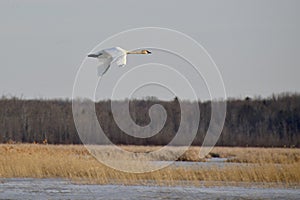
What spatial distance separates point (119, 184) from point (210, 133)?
3331 cm

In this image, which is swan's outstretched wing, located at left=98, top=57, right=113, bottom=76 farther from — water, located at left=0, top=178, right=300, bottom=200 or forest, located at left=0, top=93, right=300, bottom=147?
forest, located at left=0, top=93, right=300, bottom=147

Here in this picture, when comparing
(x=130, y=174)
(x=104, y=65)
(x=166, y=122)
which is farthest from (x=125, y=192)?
(x=166, y=122)

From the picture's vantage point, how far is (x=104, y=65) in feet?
56.1

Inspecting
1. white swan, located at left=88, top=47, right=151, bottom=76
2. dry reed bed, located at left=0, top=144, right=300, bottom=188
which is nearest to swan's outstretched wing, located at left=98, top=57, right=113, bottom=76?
white swan, located at left=88, top=47, right=151, bottom=76

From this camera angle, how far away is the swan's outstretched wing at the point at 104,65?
17.0 metres

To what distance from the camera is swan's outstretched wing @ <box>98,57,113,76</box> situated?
16969 mm

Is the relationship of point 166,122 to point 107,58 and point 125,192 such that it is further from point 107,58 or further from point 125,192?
point 107,58

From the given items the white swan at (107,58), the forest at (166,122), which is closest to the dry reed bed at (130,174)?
the white swan at (107,58)

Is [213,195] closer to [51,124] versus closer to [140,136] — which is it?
[140,136]

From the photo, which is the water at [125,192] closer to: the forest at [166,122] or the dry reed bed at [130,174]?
the dry reed bed at [130,174]

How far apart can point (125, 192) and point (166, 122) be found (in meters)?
38.5

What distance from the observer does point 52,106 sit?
6331 cm

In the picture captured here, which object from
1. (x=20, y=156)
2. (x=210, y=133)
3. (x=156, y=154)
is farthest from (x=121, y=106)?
(x=20, y=156)

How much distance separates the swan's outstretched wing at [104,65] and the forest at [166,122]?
31609mm
